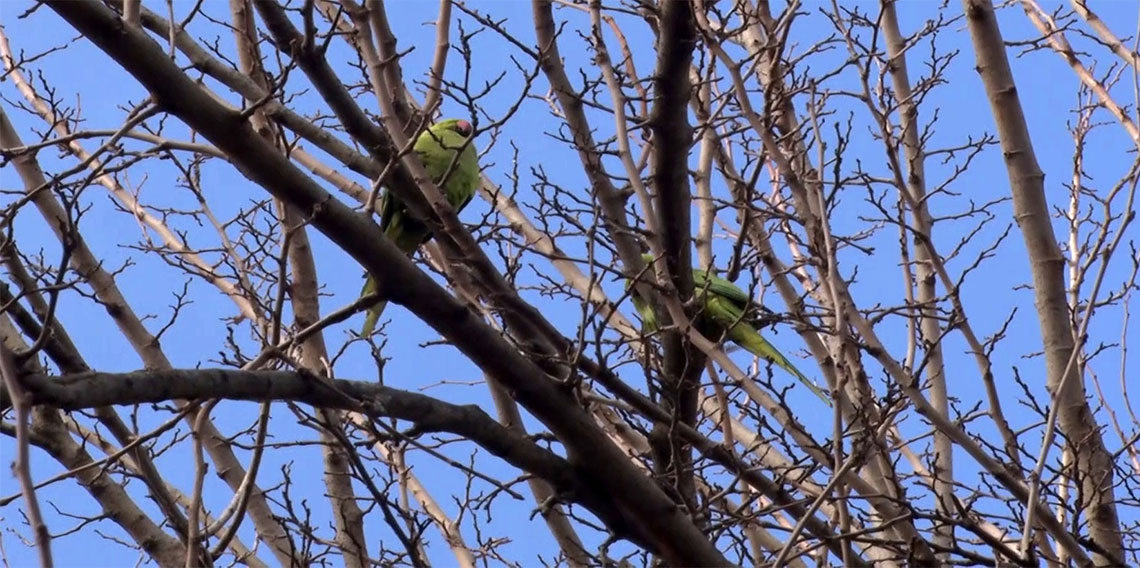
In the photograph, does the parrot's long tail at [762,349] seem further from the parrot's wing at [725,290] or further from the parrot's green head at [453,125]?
the parrot's green head at [453,125]

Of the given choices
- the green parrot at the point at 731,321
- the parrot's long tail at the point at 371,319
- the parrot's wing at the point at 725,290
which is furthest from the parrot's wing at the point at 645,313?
the parrot's long tail at the point at 371,319

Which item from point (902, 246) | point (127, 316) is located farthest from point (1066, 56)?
point (127, 316)

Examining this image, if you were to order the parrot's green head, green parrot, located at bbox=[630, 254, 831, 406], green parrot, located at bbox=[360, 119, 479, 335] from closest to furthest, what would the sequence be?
green parrot, located at bbox=[630, 254, 831, 406] < green parrot, located at bbox=[360, 119, 479, 335] < the parrot's green head

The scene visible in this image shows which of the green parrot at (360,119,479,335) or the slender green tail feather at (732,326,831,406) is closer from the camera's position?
the slender green tail feather at (732,326,831,406)

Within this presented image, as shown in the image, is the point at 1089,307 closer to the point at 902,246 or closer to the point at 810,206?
the point at 810,206

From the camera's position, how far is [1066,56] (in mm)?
5066

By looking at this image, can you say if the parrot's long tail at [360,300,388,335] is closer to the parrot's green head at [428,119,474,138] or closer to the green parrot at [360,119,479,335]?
the green parrot at [360,119,479,335]

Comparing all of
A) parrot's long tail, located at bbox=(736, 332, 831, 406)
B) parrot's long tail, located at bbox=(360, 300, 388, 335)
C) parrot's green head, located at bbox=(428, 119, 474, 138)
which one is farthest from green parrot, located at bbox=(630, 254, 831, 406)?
parrot's green head, located at bbox=(428, 119, 474, 138)

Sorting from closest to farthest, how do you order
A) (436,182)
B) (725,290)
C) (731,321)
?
(731,321), (725,290), (436,182)

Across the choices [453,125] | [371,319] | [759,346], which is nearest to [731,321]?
[759,346]

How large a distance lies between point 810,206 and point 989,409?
82 centimetres

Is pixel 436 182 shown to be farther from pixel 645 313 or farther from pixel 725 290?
pixel 725 290

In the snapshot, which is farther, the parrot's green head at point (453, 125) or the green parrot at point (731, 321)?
the parrot's green head at point (453, 125)

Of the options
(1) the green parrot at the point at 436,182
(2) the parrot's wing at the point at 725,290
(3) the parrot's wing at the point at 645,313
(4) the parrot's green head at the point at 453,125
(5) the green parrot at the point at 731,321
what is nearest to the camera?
(3) the parrot's wing at the point at 645,313
